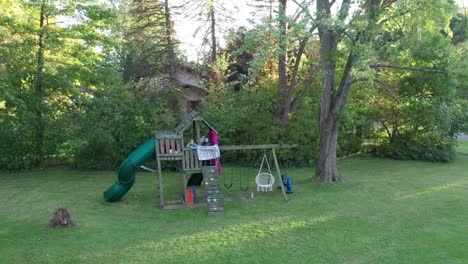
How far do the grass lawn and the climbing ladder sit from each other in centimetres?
30

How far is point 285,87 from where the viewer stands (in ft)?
61.8

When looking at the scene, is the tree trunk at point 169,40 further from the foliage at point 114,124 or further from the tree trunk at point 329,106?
the tree trunk at point 329,106

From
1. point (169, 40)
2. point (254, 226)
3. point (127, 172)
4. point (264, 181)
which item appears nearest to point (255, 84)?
point (169, 40)

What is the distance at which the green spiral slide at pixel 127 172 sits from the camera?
1092 centimetres

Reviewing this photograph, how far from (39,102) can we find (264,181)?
10.4 metres

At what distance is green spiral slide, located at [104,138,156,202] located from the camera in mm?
10922

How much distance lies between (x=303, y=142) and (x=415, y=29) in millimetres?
7245

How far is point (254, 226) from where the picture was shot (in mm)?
8914

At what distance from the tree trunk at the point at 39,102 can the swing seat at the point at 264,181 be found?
10.2m

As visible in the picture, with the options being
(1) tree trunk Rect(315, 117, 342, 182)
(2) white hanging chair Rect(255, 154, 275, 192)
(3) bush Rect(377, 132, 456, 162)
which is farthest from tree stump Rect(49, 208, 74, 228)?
(3) bush Rect(377, 132, 456, 162)

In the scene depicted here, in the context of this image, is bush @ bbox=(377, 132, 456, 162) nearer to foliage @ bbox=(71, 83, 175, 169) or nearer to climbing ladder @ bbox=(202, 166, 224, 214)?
foliage @ bbox=(71, 83, 175, 169)

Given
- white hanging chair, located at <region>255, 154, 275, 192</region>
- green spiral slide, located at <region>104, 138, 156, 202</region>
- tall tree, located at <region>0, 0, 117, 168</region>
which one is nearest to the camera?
green spiral slide, located at <region>104, 138, 156, 202</region>

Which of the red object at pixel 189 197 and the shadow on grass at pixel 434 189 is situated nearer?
the red object at pixel 189 197

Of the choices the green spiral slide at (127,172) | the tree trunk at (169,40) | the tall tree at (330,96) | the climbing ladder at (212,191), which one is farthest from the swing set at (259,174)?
the tree trunk at (169,40)
